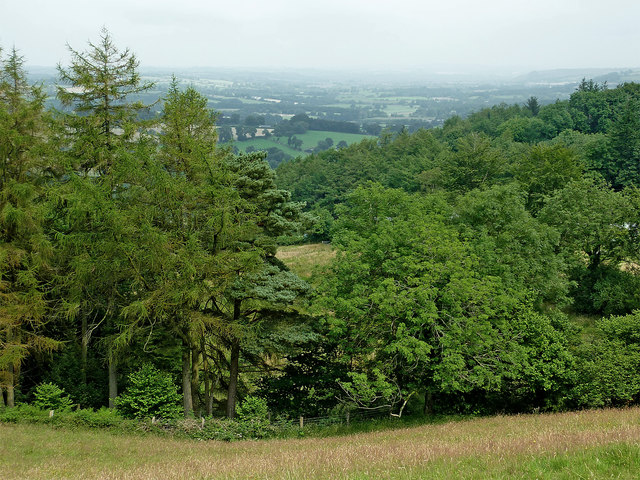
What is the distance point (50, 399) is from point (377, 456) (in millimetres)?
16864

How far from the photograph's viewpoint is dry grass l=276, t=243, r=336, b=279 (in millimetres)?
48100

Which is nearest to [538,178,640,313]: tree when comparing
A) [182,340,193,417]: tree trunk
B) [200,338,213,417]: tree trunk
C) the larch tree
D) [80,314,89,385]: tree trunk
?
[200,338,213,417]: tree trunk

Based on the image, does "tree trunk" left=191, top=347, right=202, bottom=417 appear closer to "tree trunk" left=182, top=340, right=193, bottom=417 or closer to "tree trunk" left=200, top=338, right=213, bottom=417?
"tree trunk" left=200, top=338, right=213, bottom=417

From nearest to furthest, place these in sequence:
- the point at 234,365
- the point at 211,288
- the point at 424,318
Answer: the point at 424,318
the point at 211,288
the point at 234,365

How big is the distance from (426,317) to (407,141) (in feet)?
253

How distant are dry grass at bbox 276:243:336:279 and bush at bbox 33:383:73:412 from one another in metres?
26.5

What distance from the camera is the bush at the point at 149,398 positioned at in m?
20.2

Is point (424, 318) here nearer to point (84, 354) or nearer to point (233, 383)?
point (233, 383)

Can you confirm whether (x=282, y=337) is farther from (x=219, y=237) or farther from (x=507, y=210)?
(x=507, y=210)

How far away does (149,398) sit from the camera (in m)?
20.2

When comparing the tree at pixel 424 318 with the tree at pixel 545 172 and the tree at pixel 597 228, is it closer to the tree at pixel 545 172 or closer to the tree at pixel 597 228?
the tree at pixel 597 228

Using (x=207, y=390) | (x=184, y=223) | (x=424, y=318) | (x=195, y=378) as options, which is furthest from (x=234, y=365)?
(x=424, y=318)

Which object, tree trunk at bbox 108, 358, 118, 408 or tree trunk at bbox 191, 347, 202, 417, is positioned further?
tree trunk at bbox 191, 347, 202, 417

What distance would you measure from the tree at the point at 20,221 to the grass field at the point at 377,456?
4097 mm
